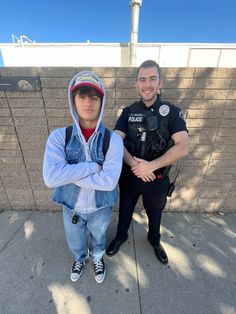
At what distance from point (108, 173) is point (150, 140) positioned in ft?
1.84

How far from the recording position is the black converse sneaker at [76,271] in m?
1.70

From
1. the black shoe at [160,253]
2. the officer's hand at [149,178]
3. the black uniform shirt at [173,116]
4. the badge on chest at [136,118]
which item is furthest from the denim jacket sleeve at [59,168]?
the black shoe at [160,253]

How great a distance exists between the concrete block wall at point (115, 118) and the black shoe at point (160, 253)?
0.82 m

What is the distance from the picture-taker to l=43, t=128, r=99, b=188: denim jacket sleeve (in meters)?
1.17

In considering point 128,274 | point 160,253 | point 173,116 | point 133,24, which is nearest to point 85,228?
point 128,274

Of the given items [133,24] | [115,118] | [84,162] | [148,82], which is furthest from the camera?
[133,24]

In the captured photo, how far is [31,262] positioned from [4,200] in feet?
4.06

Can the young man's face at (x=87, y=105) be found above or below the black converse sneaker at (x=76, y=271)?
above

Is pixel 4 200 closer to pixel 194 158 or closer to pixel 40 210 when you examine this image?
pixel 40 210

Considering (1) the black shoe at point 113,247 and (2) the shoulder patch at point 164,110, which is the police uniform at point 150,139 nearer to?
(2) the shoulder patch at point 164,110

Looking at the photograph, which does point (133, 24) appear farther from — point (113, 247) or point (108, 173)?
point (113, 247)

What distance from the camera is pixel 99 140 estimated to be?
1309 millimetres

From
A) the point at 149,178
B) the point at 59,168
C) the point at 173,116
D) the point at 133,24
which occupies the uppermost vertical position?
the point at 133,24

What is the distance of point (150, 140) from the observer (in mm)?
1549
